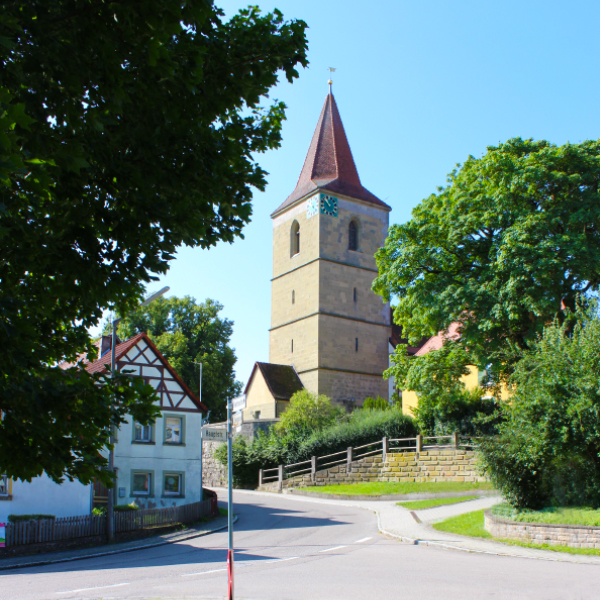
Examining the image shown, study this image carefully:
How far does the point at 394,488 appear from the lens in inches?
1022

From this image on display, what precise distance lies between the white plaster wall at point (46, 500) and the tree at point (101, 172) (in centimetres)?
1480

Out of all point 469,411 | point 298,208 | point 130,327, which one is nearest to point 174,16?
point 469,411

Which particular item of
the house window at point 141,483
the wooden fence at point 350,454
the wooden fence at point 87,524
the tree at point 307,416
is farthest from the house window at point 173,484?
the tree at point 307,416

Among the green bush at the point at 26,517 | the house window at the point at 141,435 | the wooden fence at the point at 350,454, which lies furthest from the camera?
the wooden fence at the point at 350,454

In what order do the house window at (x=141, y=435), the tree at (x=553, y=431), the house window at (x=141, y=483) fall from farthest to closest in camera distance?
1. the house window at (x=141, y=435)
2. the house window at (x=141, y=483)
3. the tree at (x=553, y=431)

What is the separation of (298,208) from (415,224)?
24064mm

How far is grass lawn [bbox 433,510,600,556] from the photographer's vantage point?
13.3m

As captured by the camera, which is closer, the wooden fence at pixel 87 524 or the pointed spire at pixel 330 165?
the wooden fence at pixel 87 524

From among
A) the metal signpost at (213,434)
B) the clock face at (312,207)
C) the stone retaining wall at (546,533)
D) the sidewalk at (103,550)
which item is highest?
the clock face at (312,207)

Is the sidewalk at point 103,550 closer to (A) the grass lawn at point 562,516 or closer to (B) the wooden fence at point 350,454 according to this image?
(A) the grass lawn at point 562,516

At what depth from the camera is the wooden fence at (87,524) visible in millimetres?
16438

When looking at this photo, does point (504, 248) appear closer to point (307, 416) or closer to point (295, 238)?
point (307, 416)

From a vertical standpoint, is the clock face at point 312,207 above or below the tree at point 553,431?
Answer: above

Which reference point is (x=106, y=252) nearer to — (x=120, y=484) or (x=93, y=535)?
(x=93, y=535)
